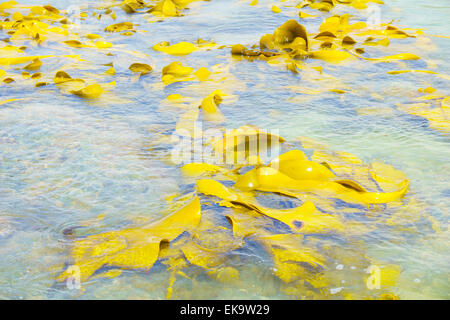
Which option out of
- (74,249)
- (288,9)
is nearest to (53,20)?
(288,9)

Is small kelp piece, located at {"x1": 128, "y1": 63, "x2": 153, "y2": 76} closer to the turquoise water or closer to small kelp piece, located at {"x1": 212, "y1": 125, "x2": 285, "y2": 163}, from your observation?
the turquoise water

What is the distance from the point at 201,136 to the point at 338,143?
60 centimetres

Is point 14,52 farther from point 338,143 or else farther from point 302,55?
point 338,143

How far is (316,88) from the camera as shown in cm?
253

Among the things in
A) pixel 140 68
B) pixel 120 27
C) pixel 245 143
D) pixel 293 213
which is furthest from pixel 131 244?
pixel 120 27

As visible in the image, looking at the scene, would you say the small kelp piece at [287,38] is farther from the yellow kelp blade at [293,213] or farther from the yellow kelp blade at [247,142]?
the yellow kelp blade at [293,213]

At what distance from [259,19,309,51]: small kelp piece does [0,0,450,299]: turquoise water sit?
30cm

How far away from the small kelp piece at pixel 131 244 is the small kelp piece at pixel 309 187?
0.27 meters

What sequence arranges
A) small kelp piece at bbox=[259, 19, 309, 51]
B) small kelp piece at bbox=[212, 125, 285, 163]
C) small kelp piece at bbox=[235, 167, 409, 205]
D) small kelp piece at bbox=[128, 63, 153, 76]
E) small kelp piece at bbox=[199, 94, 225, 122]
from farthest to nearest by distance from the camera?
1. small kelp piece at bbox=[259, 19, 309, 51]
2. small kelp piece at bbox=[128, 63, 153, 76]
3. small kelp piece at bbox=[199, 94, 225, 122]
4. small kelp piece at bbox=[212, 125, 285, 163]
5. small kelp piece at bbox=[235, 167, 409, 205]

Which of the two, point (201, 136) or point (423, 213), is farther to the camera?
point (201, 136)

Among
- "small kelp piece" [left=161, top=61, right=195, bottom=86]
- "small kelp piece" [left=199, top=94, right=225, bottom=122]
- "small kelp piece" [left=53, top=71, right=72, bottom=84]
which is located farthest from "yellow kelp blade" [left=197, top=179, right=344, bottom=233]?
"small kelp piece" [left=53, top=71, right=72, bottom=84]

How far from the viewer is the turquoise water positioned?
1.16 metres

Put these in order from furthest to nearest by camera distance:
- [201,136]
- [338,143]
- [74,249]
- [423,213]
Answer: [201,136], [338,143], [423,213], [74,249]

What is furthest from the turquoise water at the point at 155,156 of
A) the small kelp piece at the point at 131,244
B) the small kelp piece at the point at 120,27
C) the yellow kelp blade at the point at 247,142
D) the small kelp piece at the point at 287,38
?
the small kelp piece at the point at 120,27
